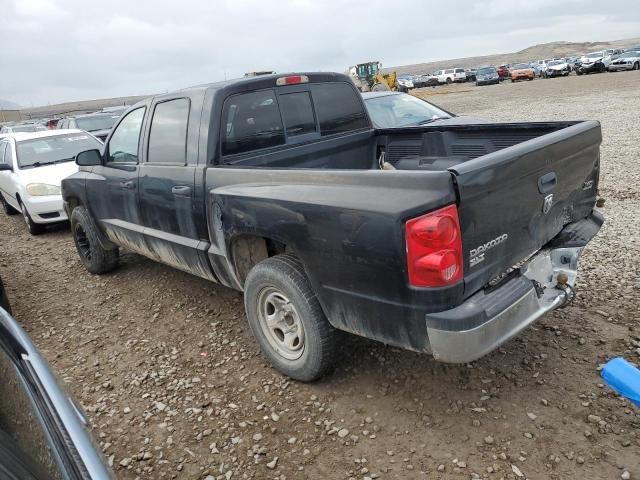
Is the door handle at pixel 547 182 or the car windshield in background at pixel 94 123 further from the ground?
the car windshield in background at pixel 94 123

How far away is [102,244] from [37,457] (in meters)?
4.26

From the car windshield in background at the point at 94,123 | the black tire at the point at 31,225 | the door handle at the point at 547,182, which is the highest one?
the car windshield in background at the point at 94,123

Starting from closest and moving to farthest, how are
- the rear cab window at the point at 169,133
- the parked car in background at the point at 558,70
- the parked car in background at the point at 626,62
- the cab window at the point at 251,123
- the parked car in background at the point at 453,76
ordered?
the cab window at the point at 251,123, the rear cab window at the point at 169,133, the parked car in background at the point at 626,62, the parked car in background at the point at 558,70, the parked car in background at the point at 453,76

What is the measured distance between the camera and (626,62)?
38.5 meters

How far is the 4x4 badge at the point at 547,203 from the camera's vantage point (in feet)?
9.29

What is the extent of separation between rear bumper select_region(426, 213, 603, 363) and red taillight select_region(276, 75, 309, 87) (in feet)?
7.33

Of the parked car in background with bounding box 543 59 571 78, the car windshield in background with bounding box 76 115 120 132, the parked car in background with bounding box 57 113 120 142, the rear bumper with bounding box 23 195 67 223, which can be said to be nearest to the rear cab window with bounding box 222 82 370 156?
the rear bumper with bounding box 23 195 67 223

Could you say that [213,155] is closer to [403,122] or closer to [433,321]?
[433,321]

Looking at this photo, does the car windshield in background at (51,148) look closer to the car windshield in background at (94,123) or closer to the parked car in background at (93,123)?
the parked car in background at (93,123)

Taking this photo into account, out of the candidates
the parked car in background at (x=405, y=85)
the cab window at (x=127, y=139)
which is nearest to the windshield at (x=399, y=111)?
the cab window at (x=127, y=139)

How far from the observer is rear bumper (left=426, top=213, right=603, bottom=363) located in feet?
7.75

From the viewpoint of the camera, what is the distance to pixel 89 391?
3619mm

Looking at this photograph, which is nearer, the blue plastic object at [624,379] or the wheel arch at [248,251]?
the blue plastic object at [624,379]

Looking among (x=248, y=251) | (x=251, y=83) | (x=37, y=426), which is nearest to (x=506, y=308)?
(x=248, y=251)
